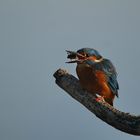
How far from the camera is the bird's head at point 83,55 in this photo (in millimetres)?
6318

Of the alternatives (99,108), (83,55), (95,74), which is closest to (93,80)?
(95,74)

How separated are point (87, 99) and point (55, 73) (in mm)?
728

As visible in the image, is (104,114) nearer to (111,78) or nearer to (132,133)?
(132,133)

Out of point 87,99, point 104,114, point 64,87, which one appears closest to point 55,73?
point 64,87

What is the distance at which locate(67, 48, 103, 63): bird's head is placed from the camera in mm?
6318

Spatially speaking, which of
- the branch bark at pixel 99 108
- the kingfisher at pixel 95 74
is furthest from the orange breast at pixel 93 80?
the branch bark at pixel 99 108

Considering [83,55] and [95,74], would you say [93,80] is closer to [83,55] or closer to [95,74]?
[95,74]

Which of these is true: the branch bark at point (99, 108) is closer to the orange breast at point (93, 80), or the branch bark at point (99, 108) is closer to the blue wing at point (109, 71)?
the orange breast at point (93, 80)

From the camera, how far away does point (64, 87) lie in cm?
→ 602

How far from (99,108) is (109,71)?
1.55 meters

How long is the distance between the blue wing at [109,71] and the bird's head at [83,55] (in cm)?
8

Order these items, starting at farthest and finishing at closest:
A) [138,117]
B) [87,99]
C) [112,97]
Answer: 1. [112,97]
2. [87,99]
3. [138,117]

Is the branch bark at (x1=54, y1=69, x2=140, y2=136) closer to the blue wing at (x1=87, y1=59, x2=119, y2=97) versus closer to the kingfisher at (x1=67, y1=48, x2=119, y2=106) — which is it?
the kingfisher at (x1=67, y1=48, x2=119, y2=106)

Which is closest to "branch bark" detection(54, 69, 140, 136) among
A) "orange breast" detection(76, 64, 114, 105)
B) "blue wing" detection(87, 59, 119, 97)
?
"orange breast" detection(76, 64, 114, 105)
